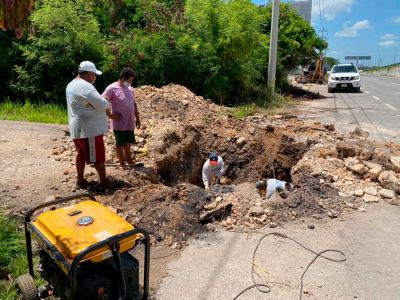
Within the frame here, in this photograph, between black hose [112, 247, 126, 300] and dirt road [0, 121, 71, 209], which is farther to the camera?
dirt road [0, 121, 71, 209]

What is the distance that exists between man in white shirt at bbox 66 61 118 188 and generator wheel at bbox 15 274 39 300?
2159 mm

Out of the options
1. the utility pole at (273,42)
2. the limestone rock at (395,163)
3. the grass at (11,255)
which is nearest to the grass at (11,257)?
the grass at (11,255)

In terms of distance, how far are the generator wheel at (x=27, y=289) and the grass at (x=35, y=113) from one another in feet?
21.2

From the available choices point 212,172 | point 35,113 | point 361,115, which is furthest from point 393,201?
point 35,113

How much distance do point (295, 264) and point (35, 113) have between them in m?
8.27

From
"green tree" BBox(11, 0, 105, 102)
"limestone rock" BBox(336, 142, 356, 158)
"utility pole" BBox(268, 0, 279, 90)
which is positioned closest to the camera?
"limestone rock" BBox(336, 142, 356, 158)

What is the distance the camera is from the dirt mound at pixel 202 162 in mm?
4598

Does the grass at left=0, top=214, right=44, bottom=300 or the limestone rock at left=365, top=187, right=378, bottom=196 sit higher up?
the limestone rock at left=365, top=187, right=378, bottom=196

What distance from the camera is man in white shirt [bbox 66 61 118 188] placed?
180 inches

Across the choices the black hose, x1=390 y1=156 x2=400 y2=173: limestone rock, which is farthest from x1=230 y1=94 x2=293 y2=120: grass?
the black hose

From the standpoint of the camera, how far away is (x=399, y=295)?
127 inches

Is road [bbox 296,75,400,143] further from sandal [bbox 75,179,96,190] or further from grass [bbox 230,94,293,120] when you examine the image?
sandal [bbox 75,179,96,190]

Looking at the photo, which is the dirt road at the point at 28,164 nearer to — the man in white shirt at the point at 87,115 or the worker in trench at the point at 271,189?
the man in white shirt at the point at 87,115

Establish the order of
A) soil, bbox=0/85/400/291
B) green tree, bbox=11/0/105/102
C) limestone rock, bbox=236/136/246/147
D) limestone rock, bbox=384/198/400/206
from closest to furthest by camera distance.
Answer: soil, bbox=0/85/400/291 < limestone rock, bbox=384/198/400/206 < limestone rock, bbox=236/136/246/147 < green tree, bbox=11/0/105/102
